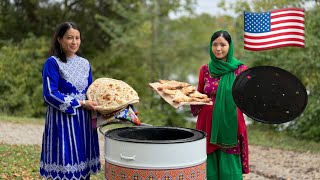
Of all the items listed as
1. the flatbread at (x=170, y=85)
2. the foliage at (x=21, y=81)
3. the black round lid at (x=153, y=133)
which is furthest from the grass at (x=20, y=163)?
the foliage at (x=21, y=81)

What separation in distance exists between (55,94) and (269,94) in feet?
5.37

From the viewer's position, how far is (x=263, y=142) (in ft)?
32.7

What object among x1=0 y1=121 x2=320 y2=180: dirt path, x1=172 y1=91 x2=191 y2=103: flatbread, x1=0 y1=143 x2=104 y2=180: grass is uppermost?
A: x1=172 y1=91 x2=191 y2=103: flatbread

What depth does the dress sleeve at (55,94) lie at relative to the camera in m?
3.48

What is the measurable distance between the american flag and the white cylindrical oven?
9.28 feet

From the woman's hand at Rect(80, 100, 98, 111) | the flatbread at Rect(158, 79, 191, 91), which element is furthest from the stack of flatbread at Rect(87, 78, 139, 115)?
the flatbread at Rect(158, 79, 191, 91)

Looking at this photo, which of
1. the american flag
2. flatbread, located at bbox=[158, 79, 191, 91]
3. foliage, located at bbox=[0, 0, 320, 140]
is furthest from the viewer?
foliage, located at bbox=[0, 0, 320, 140]

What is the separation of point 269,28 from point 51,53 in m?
3.52

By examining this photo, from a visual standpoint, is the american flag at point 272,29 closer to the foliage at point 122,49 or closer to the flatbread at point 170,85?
the flatbread at point 170,85

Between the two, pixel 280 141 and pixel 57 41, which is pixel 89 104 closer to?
pixel 57 41

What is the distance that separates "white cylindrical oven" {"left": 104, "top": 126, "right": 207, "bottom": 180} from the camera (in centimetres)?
326

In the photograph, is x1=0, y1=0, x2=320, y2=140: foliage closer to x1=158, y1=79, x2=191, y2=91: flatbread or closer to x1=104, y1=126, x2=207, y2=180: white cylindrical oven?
x1=158, y1=79, x2=191, y2=91: flatbread

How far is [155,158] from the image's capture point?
3.26m

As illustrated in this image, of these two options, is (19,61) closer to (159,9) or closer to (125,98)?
(159,9)
